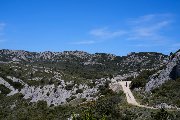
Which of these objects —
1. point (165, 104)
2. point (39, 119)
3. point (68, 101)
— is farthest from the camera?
point (68, 101)

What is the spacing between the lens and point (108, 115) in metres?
50.8

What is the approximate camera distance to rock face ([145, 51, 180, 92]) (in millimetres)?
67125

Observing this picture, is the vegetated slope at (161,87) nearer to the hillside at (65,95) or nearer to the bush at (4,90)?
the hillside at (65,95)

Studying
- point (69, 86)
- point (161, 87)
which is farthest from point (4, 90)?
point (161, 87)

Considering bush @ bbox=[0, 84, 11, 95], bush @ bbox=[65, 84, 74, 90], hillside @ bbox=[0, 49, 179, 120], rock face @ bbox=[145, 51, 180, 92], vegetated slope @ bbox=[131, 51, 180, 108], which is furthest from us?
bush @ bbox=[0, 84, 11, 95]

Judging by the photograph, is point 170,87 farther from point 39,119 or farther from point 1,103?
point 1,103

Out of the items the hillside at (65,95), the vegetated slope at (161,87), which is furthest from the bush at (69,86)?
the vegetated slope at (161,87)

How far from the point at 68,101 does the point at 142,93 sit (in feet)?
65.7

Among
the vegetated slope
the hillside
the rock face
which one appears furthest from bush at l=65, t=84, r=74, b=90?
the rock face

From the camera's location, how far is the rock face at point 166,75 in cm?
6712

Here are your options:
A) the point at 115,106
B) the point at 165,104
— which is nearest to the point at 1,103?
the point at 115,106

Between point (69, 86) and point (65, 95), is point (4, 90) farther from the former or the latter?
point (65, 95)

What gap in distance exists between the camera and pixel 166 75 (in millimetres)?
68812

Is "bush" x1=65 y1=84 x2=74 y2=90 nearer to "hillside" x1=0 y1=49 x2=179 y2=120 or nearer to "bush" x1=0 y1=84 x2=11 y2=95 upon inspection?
"hillside" x1=0 y1=49 x2=179 y2=120
